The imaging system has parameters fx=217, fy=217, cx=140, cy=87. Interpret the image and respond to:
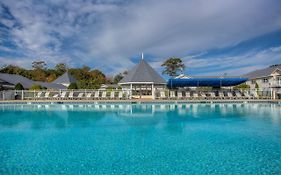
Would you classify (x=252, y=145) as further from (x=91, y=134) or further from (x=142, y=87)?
(x=142, y=87)

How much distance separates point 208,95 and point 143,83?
7.57 metres

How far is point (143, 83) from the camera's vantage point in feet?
85.6

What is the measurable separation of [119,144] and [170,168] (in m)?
2.38

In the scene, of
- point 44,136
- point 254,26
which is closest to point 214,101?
point 254,26

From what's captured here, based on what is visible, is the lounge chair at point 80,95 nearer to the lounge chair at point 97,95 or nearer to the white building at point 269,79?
the lounge chair at point 97,95

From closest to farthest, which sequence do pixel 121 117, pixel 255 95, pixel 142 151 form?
pixel 142 151 → pixel 121 117 → pixel 255 95

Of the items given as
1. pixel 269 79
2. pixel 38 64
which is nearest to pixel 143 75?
pixel 269 79

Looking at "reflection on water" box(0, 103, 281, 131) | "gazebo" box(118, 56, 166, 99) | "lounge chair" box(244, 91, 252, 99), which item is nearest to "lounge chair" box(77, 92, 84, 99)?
"gazebo" box(118, 56, 166, 99)

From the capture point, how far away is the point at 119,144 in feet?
22.1

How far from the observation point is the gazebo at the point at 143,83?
2603 centimetres

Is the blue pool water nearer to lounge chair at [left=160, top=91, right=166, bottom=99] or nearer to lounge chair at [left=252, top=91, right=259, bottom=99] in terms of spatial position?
lounge chair at [left=160, top=91, right=166, bottom=99]

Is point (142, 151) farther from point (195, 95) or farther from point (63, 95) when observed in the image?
point (63, 95)

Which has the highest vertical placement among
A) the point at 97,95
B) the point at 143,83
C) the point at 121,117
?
the point at 143,83

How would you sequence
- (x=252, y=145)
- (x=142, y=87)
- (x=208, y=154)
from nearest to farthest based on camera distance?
1. (x=208, y=154)
2. (x=252, y=145)
3. (x=142, y=87)
